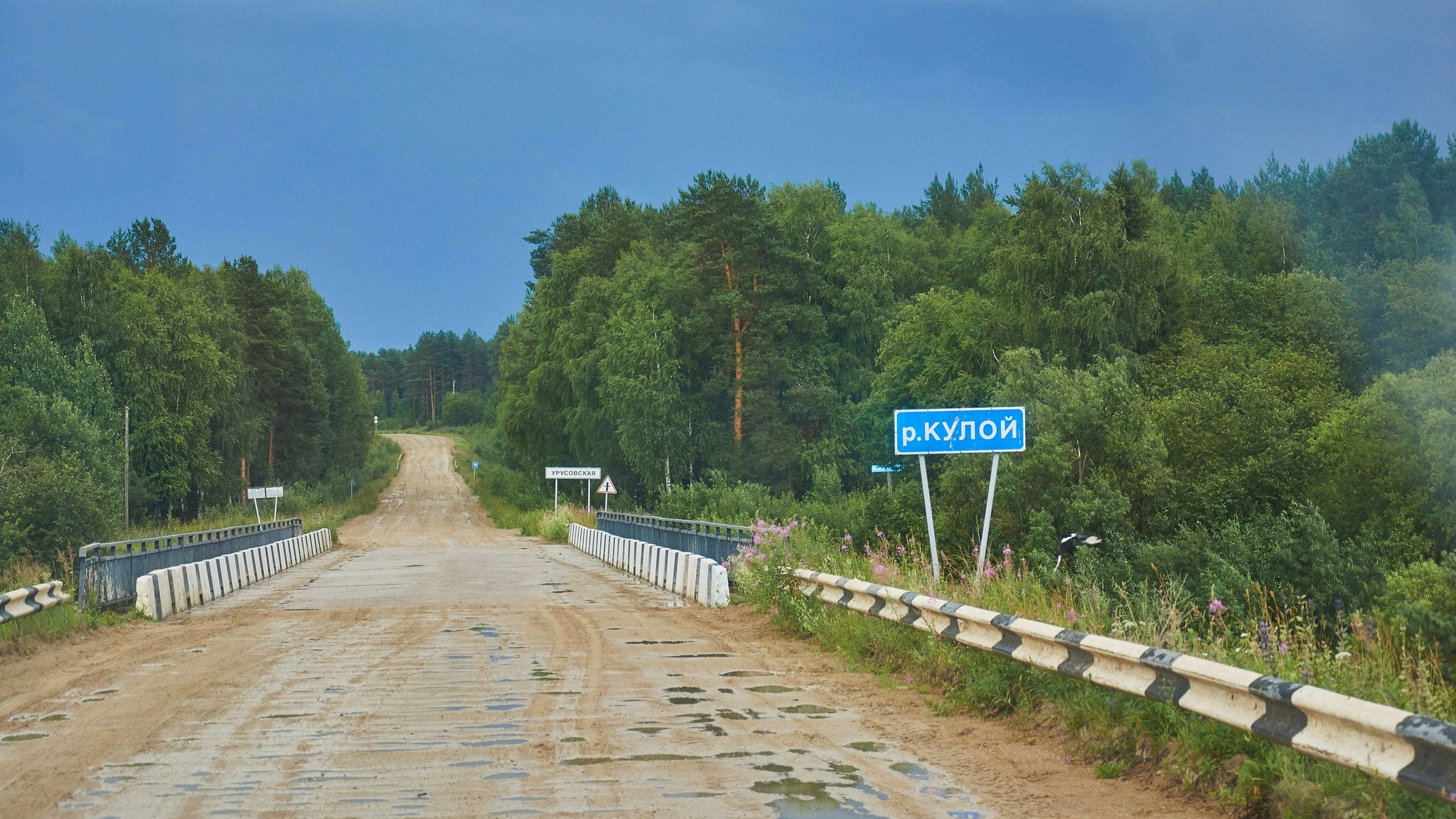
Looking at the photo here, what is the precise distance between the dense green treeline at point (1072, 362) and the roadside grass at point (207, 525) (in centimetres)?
1454

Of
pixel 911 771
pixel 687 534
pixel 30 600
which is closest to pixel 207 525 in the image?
pixel 687 534

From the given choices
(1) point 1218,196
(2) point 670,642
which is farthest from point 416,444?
(2) point 670,642

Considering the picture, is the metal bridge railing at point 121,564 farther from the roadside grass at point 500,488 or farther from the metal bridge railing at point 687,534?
the roadside grass at point 500,488

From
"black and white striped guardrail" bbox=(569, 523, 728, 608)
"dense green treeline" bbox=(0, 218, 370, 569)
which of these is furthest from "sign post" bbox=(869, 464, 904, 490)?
"dense green treeline" bbox=(0, 218, 370, 569)

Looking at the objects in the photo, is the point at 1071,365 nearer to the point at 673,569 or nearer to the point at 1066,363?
the point at 1066,363

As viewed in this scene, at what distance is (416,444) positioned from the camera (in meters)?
165

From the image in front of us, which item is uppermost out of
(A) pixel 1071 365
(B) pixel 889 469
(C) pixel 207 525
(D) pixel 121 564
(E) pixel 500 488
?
(A) pixel 1071 365

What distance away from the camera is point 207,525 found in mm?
55281

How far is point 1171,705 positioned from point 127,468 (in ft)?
213

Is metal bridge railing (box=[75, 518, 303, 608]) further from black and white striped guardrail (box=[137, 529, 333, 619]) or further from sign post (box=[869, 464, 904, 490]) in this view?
sign post (box=[869, 464, 904, 490])

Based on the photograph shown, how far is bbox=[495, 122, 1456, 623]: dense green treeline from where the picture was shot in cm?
3372

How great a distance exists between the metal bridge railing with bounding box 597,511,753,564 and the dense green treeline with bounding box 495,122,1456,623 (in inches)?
318

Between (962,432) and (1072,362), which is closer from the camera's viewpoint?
(962,432)

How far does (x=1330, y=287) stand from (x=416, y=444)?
422ft
